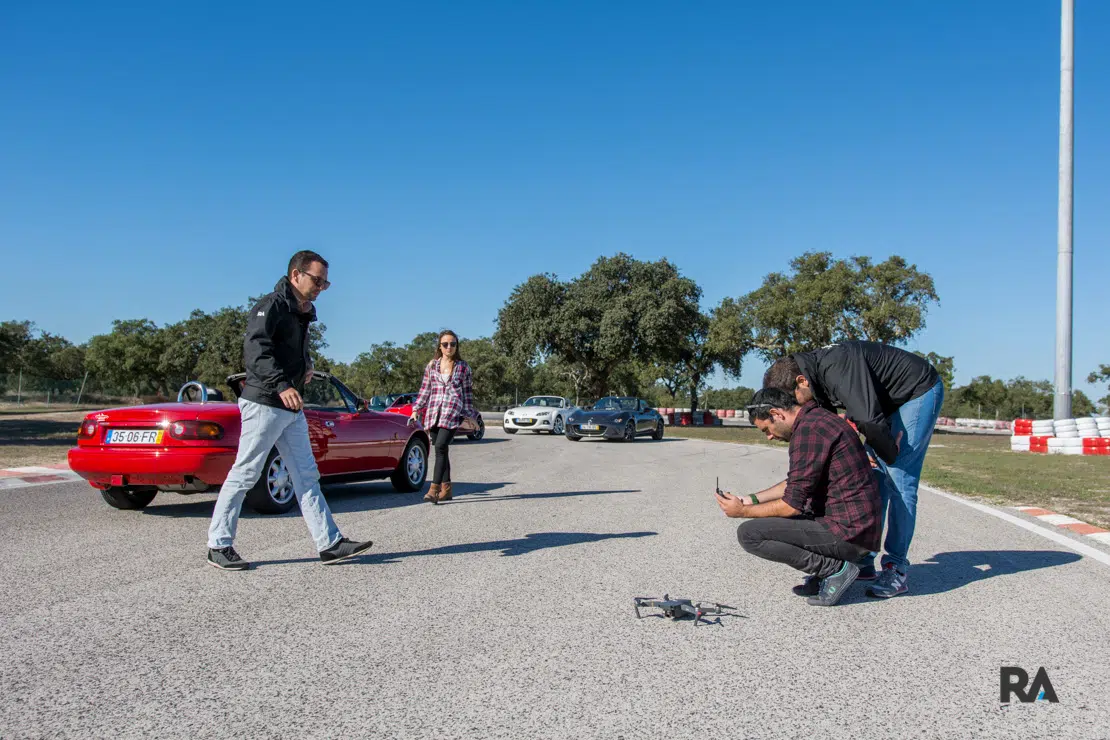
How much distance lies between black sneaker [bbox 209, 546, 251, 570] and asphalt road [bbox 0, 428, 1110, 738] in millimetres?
109

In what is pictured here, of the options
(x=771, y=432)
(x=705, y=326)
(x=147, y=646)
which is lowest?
(x=147, y=646)

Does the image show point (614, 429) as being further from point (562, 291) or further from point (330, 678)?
point (562, 291)

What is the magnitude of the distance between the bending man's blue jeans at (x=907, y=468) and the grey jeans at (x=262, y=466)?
3383 millimetres

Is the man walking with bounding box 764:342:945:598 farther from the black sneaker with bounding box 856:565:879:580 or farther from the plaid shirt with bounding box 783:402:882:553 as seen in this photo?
the plaid shirt with bounding box 783:402:882:553

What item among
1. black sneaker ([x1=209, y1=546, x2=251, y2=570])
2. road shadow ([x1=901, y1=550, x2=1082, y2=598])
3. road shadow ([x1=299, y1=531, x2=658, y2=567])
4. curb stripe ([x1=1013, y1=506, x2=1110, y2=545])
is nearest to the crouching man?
road shadow ([x1=901, y1=550, x2=1082, y2=598])

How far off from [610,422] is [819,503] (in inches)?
775

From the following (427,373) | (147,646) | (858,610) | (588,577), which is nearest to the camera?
(147,646)

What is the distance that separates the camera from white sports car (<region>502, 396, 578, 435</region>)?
27.7m

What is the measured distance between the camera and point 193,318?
63500 millimetres

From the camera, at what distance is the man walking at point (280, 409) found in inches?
195

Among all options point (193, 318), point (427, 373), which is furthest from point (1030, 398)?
point (427, 373)

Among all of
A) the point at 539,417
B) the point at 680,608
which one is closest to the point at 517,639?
the point at 680,608

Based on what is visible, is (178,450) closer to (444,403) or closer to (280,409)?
(280,409)

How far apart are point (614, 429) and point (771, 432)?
19784mm
